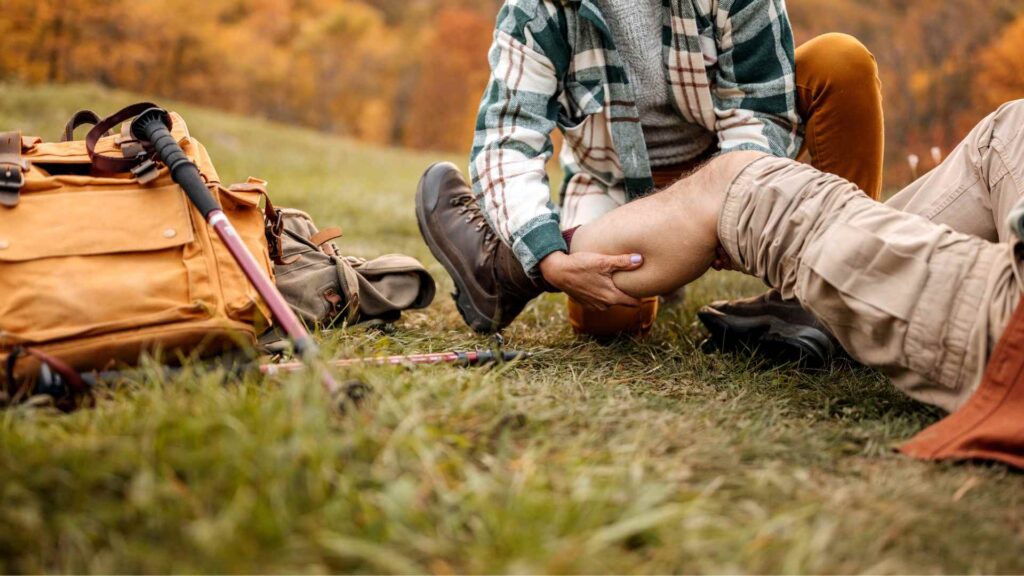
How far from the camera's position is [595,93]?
2.62 metres

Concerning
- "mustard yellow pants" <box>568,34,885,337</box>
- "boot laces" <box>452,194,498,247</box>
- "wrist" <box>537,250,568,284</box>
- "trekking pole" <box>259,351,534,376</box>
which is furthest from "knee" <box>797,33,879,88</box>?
"trekking pole" <box>259,351,534,376</box>

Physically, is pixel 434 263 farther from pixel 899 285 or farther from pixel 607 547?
pixel 607 547

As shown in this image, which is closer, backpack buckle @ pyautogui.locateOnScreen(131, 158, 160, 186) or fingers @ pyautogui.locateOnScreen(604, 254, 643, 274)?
backpack buckle @ pyautogui.locateOnScreen(131, 158, 160, 186)

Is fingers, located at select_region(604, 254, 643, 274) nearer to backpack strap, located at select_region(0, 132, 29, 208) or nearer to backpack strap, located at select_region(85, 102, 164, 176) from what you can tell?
backpack strap, located at select_region(85, 102, 164, 176)

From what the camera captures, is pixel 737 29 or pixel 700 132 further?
pixel 700 132

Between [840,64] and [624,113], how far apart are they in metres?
0.76

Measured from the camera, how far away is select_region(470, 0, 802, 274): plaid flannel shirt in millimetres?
2514

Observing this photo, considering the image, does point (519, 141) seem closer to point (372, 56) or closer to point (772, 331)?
point (772, 331)

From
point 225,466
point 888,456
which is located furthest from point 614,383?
point 225,466

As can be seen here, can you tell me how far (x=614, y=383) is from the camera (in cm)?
224

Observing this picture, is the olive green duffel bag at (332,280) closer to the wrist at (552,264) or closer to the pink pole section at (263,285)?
the pink pole section at (263,285)

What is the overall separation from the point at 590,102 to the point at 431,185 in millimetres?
788

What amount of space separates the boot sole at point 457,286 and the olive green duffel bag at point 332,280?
10 cm

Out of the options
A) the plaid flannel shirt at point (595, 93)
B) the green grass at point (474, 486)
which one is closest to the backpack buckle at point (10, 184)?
the green grass at point (474, 486)
